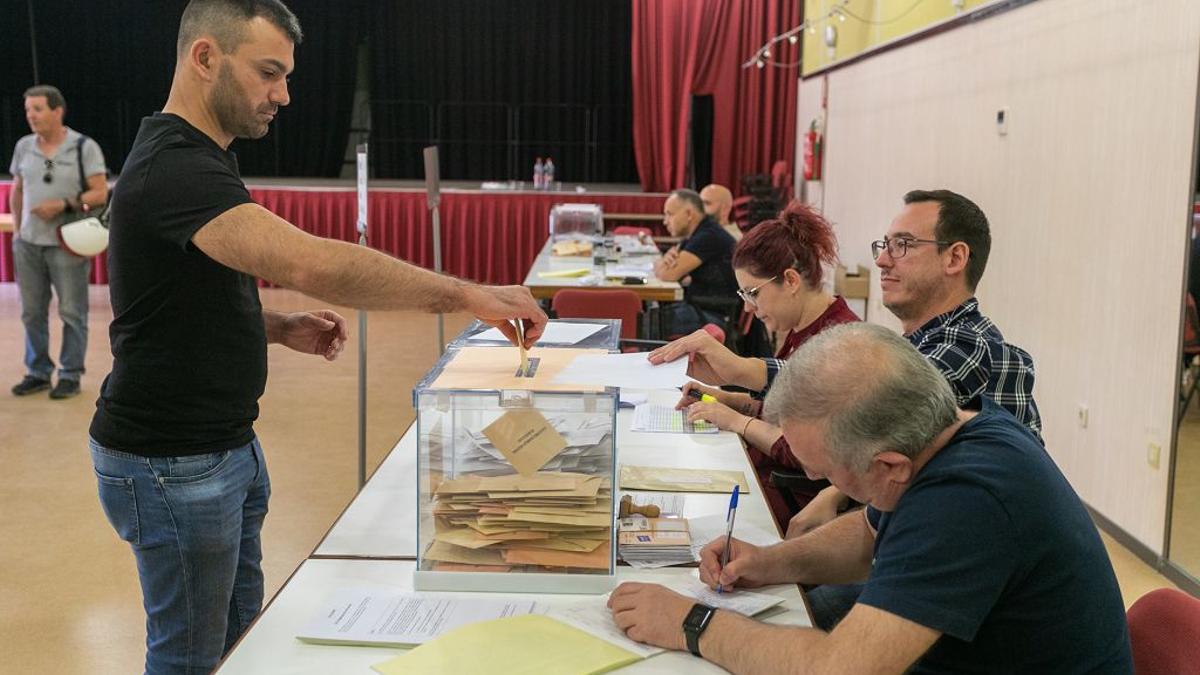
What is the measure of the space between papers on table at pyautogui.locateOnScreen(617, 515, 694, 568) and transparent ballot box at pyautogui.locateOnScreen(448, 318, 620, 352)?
37 centimetres

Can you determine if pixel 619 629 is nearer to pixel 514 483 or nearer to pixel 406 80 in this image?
pixel 514 483

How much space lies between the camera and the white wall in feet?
12.2

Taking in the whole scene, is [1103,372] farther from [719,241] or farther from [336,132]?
[336,132]

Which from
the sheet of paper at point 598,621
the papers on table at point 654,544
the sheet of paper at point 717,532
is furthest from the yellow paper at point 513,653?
the sheet of paper at point 717,532

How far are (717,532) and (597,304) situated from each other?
327 cm

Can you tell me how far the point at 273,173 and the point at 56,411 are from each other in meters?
7.28

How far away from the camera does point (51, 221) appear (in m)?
6.01

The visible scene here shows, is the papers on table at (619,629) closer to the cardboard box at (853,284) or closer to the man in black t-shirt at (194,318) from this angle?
the man in black t-shirt at (194,318)

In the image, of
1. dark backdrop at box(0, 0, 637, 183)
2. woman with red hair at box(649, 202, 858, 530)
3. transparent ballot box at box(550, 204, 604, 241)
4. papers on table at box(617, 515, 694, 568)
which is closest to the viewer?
papers on table at box(617, 515, 694, 568)

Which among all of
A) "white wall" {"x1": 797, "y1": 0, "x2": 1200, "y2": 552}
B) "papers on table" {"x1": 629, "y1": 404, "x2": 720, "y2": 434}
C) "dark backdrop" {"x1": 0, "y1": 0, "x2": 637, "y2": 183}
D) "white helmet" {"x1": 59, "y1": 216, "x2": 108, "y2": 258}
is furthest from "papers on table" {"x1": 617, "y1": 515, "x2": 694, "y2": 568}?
"dark backdrop" {"x1": 0, "y1": 0, "x2": 637, "y2": 183}

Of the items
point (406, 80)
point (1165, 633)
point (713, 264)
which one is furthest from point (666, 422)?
point (406, 80)

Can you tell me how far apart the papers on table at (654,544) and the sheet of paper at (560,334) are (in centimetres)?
41

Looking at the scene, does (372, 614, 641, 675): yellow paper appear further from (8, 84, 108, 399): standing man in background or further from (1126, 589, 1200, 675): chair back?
(8, 84, 108, 399): standing man in background

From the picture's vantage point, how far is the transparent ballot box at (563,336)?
2.22m
